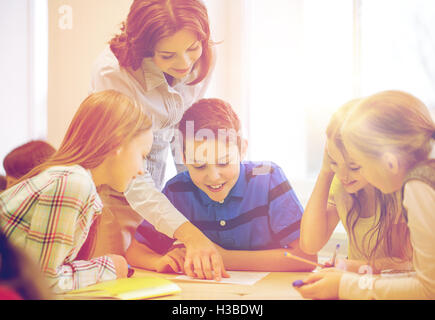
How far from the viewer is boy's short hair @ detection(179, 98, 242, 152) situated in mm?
1019

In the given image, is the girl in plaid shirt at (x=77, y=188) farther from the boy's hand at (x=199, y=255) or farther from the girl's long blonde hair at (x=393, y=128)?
the girl's long blonde hair at (x=393, y=128)

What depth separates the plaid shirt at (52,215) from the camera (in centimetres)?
78

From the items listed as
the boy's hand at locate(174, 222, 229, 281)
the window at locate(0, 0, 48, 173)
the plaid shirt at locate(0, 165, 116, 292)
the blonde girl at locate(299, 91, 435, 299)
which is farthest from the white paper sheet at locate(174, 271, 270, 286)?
the window at locate(0, 0, 48, 173)

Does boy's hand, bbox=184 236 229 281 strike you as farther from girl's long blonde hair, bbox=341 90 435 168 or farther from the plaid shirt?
girl's long blonde hair, bbox=341 90 435 168

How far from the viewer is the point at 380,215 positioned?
0.85 m

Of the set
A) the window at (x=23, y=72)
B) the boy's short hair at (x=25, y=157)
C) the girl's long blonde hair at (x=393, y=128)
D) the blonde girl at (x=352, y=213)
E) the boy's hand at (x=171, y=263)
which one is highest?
the window at (x=23, y=72)

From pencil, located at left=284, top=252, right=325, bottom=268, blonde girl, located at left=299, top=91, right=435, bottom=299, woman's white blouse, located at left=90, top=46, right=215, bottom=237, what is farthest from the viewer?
woman's white blouse, located at left=90, top=46, right=215, bottom=237

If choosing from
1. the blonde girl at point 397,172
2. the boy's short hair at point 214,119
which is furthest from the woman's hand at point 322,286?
the boy's short hair at point 214,119

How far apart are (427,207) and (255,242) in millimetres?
396

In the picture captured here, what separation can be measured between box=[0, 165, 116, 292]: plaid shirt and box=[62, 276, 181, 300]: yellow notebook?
0.03 meters

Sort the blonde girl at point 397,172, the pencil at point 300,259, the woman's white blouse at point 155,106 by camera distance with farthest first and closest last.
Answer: the woman's white blouse at point 155,106 → the pencil at point 300,259 → the blonde girl at point 397,172

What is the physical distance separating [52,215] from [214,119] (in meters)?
0.40

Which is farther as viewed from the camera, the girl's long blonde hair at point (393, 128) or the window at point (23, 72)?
the window at point (23, 72)

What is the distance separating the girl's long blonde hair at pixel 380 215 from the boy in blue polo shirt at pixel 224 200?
13cm
